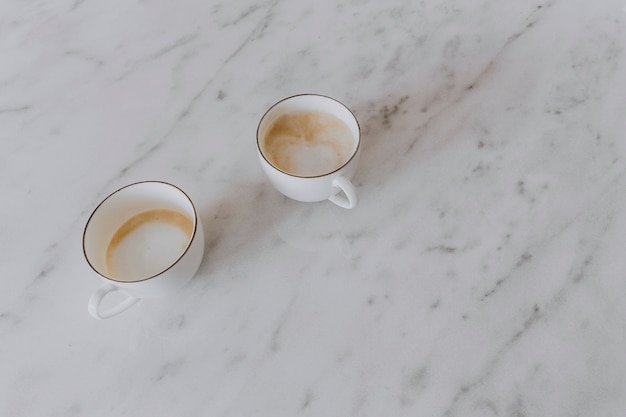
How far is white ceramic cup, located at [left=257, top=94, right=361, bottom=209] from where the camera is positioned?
662 millimetres

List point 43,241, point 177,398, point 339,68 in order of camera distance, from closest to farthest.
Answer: point 177,398, point 43,241, point 339,68

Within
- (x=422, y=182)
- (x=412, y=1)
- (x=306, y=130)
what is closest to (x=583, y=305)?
(x=422, y=182)

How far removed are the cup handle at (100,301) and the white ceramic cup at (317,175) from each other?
23 cm

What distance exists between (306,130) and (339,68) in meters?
0.18

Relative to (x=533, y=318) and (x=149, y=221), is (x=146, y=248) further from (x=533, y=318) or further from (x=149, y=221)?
(x=533, y=318)

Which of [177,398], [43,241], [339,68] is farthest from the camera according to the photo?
[339,68]

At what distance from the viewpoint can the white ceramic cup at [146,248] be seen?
61 centimetres

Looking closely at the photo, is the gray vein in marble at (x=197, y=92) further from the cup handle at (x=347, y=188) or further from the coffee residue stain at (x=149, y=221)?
the cup handle at (x=347, y=188)

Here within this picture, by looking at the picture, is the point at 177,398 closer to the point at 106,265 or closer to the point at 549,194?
the point at 106,265

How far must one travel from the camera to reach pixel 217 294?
676mm

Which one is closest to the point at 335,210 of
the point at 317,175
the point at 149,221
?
the point at 317,175

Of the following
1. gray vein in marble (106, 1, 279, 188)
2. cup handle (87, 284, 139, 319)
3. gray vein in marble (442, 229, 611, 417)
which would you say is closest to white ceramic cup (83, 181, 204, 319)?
cup handle (87, 284, 139, 319)

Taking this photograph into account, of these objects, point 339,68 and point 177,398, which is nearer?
point 177,398

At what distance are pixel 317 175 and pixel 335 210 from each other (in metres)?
0.06
